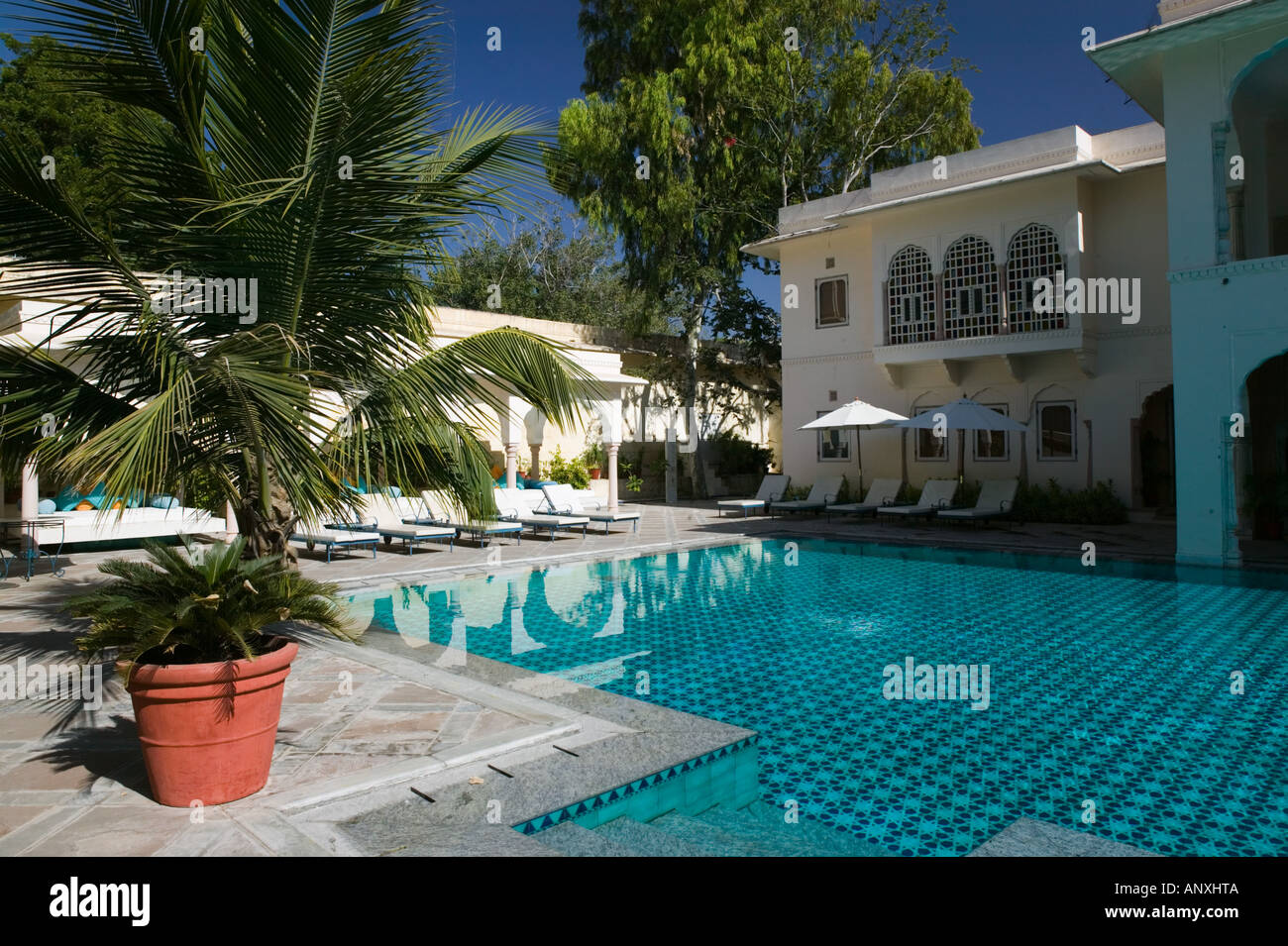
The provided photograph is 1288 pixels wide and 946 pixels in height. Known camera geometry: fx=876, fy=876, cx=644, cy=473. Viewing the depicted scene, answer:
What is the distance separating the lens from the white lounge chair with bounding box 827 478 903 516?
17406mm

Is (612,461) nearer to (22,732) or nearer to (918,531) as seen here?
(918,531)

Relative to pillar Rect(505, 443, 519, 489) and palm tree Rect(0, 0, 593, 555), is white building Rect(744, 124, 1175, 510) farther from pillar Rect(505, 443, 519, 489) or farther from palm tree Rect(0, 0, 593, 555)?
palm tree Rect(0, 0, 593, 555)

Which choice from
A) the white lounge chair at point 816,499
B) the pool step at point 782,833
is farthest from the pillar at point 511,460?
the pool step at point 782,833

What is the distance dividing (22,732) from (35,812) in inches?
54.4

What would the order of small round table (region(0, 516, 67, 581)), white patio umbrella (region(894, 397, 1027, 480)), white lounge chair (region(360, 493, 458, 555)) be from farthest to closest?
1. white patio umbrella (region(894, 397, 1027, 480))
2. white lounge chair (region(360, 493, 458, 555))
3. small round table (region(0, 516, 67, 581))

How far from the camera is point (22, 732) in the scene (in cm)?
471

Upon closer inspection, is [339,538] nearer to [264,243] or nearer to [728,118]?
[264,243]

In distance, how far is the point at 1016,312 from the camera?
16.5 meters

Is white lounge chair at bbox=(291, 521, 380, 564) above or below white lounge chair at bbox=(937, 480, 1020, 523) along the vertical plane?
below

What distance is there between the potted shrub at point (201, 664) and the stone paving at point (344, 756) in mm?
152

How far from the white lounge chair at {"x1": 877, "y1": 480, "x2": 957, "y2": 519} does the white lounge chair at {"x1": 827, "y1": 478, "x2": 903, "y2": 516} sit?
1.03ft

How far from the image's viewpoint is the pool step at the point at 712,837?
3451mm

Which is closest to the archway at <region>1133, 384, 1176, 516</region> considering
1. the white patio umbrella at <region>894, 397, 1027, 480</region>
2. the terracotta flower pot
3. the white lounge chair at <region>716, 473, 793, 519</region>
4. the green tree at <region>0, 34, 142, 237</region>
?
A: the white patio umbrella at <region>894, 397, 1027, 480</region>
